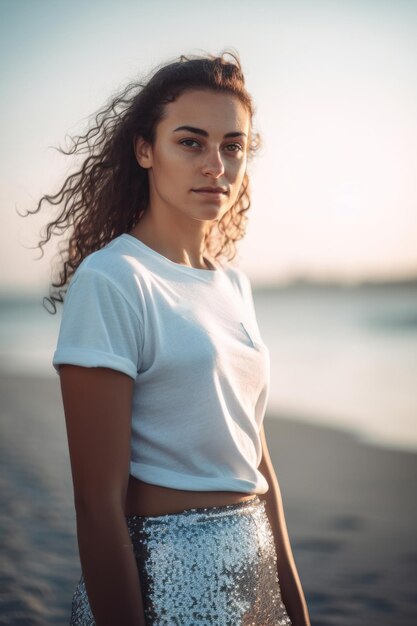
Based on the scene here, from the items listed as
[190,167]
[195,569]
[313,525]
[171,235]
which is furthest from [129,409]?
[313,525]

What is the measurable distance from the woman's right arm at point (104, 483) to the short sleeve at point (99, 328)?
0.09 feet

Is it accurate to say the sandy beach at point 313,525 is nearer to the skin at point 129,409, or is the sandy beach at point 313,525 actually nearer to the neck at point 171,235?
the skin at point 129,409

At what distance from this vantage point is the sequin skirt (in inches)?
72.6

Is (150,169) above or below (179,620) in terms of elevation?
above

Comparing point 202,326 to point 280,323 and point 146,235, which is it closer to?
point 146,235

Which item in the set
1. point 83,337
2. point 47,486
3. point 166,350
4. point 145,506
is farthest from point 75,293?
point 47,486

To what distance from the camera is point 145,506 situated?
1.88 metres

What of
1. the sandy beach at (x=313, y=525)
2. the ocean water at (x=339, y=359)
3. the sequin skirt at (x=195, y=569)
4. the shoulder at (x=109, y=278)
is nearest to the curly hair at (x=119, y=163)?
the shoulder at (x=109, y=278)

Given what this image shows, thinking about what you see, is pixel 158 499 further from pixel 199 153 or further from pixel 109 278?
pixel 199 153

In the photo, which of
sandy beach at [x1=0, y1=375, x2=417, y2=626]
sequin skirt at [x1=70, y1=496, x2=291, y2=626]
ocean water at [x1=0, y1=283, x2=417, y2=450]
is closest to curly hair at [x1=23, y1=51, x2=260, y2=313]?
sequin skirt at [x1=70, y1=496, x2=291, y2=626]

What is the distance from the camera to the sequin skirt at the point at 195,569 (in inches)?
72.6

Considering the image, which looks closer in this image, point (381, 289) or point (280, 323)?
point (280, 323)

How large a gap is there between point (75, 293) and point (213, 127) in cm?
61

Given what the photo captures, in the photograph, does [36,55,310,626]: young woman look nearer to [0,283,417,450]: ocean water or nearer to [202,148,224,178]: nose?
[202,148,224,178]: nose
